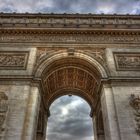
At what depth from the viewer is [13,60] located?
1296 cm

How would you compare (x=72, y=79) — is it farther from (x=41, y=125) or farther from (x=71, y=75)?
(x=41, y=125)

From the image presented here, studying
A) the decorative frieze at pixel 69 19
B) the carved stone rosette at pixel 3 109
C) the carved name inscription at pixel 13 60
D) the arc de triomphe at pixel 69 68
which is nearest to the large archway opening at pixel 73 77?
the arc de triomphe at pixel 69 68

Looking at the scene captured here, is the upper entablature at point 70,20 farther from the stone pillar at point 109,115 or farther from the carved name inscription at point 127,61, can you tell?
the stone pillar at point 109,115

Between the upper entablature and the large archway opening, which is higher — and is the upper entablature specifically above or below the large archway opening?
above

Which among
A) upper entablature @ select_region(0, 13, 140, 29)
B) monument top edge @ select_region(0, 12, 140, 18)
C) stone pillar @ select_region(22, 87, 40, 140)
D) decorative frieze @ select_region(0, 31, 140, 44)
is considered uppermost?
monument top edge @ select_region(0, 12, 140, 18)

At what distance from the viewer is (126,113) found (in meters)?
10.7

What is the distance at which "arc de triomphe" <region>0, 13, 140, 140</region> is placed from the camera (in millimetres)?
10570

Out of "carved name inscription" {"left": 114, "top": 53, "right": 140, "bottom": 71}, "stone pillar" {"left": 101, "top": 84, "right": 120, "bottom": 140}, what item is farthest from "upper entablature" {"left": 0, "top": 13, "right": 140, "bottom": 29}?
"stone pillar" {"left": 101, "top": 84, "right": 120, "bottom": 140}

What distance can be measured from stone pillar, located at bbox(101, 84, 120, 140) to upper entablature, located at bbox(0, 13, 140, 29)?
5.67 m

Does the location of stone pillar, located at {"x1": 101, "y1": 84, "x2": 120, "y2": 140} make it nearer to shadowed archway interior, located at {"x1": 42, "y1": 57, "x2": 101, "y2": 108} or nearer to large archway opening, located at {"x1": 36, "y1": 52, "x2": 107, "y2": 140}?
large archway opening, located at {"x1": 36, "y1": 52, "x2": 107, "y2": 140}

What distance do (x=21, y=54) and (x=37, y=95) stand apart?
11.6 ft

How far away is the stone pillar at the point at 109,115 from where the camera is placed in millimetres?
10180

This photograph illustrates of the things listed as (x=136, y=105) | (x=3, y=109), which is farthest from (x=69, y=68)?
(x=3, y=109)

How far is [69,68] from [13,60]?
4412 mm
